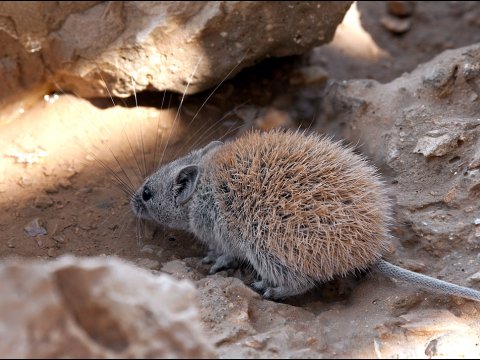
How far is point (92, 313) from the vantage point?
7.05 ft

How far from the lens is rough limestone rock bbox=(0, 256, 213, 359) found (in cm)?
210

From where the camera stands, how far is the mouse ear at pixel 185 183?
12.9 ft

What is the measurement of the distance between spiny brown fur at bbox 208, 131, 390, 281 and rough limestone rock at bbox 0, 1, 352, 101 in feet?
4.05

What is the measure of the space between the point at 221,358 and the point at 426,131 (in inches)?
88.9

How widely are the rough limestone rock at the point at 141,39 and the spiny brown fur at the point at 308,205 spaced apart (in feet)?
4.05

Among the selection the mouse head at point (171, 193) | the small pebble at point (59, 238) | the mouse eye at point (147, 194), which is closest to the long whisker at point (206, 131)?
the mouse head at point (171, 193)

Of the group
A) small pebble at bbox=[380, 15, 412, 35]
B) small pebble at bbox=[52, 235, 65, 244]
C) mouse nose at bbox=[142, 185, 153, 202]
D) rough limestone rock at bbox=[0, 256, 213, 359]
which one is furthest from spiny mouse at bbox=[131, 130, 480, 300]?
small pebble at bbox=[380, 15, 412, 35]

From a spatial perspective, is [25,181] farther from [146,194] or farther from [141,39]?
[141,39]

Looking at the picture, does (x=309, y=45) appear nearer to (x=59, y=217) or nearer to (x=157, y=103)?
(x=157, y=103)

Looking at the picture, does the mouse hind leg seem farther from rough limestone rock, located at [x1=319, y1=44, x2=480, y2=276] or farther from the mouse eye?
the mouse eye

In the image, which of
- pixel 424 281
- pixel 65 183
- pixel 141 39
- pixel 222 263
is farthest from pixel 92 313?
pixel 141 39

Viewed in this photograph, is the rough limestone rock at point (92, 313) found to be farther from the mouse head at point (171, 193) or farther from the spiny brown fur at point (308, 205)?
the mouse head at point (171, 193)

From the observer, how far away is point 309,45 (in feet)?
16.1

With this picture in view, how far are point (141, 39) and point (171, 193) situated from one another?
121cm
